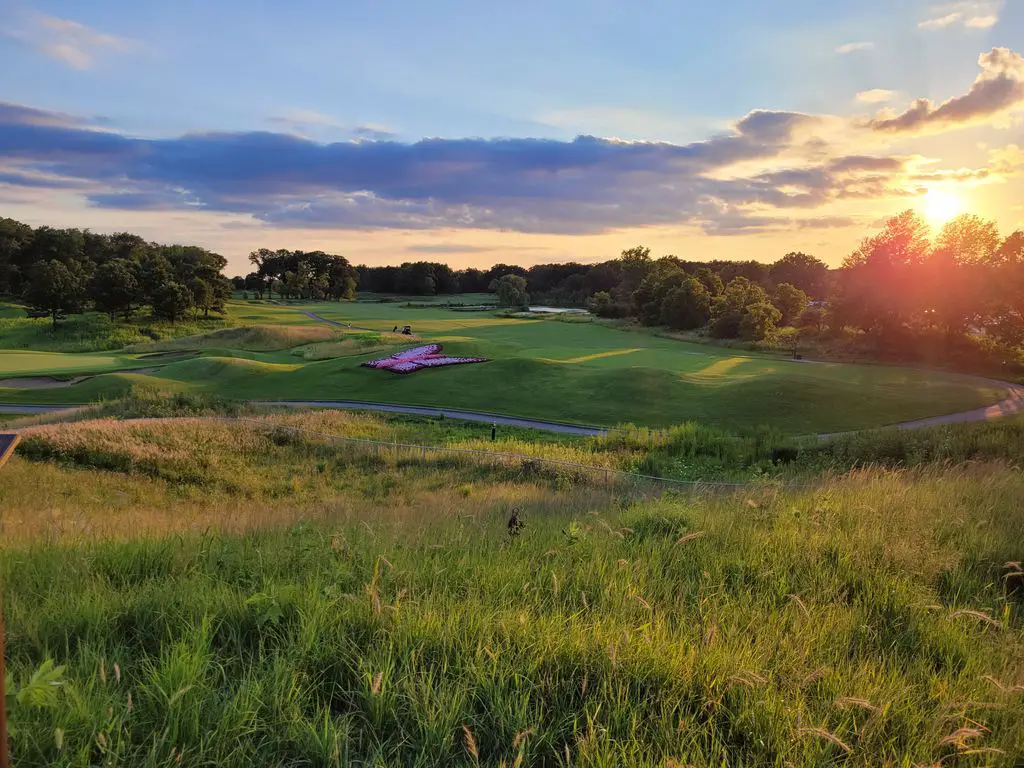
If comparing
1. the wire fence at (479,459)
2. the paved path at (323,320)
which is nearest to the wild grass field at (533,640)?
the wire fence at (479,459)

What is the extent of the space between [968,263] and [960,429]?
38.8 meters

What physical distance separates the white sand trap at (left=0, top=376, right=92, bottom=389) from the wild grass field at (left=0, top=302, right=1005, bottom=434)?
4.53ft

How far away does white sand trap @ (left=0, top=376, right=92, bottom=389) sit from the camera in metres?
40.4

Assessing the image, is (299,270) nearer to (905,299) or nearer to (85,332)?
(85,332)

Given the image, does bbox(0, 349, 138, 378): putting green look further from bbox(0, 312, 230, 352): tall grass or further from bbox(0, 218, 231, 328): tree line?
bbox(0, 218, 231, 328): tree line

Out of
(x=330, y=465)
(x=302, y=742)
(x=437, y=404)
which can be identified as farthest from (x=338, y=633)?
(x=437, y=404)

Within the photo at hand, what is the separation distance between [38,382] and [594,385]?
38958mm

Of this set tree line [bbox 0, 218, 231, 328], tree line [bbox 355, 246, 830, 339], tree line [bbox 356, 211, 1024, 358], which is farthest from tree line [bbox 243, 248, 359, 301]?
tree line [bbox 356, 211, 1024, 358]

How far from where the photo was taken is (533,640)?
12.2 feet

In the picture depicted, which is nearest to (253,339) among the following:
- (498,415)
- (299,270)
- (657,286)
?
(498,415)

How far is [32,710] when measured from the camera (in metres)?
2.98

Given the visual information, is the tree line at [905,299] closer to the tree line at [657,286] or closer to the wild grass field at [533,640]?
the tree line at [657,286]

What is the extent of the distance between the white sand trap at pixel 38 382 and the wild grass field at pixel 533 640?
42.3 metres

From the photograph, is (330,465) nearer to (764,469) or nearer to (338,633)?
(764,469)
